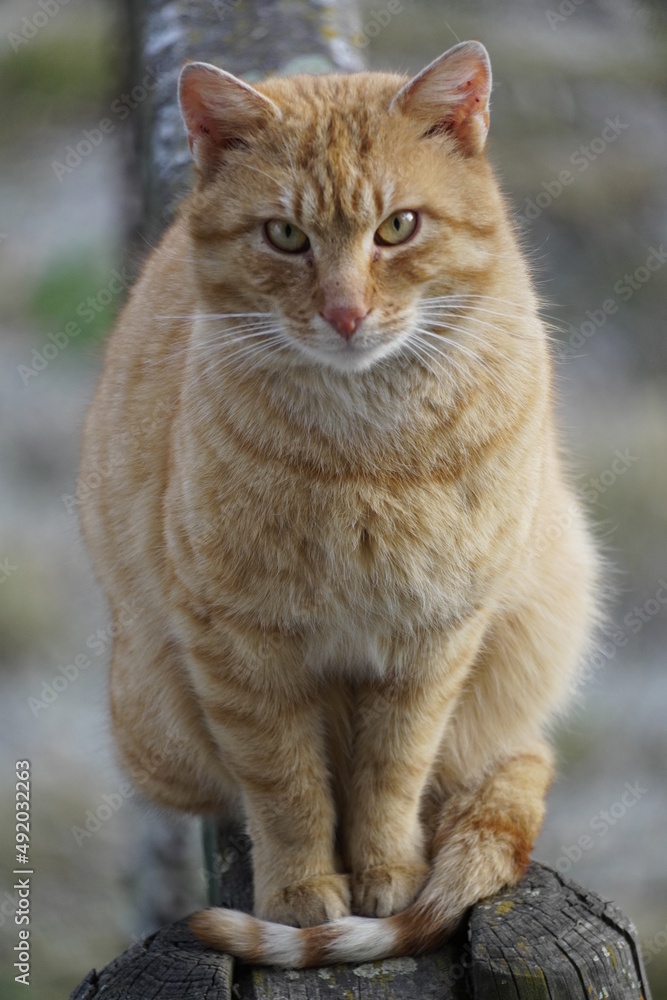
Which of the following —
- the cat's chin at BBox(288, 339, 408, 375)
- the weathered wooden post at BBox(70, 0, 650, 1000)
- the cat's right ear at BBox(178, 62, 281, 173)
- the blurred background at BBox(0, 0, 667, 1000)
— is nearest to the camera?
the weathered wooden post at BBox(70, 0, 650, 1000)

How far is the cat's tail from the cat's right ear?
143cm

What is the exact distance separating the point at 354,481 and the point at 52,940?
318cm

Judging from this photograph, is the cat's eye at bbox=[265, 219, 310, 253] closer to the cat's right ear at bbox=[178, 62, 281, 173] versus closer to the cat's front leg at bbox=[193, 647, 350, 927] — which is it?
the cat's right ear at bbox=[178, 62, 281, 173]

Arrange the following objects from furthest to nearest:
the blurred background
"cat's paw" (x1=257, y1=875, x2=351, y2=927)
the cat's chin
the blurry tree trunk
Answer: the blurred background
the blurry tree trunk
"cat's paw" (x1=257, y1=875, x2=351, y2=927)
the cat's chin

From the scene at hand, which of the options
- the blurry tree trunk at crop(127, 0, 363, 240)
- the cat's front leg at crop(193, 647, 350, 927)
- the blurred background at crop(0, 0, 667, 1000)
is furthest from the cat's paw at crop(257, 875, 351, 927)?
the blurred background at crop(0, 0, 667, 1000)

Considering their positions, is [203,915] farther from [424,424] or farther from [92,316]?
[92,316]

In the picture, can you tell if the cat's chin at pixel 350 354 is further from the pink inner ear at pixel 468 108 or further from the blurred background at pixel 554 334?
the blurred background at pixel 554 334

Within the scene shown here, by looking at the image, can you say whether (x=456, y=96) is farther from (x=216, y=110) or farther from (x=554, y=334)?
(x=554, y=334)

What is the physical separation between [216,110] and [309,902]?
5.12ft

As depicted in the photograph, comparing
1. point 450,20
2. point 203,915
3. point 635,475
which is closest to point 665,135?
point 450,20

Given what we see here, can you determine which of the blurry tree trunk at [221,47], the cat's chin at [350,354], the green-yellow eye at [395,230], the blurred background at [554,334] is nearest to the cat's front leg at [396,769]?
the cat's chin at [350,354]

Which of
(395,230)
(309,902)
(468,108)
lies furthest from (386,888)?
(468,108)

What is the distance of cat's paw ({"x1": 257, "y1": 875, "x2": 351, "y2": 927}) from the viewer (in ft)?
6.66

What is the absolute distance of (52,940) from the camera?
13.7ft
